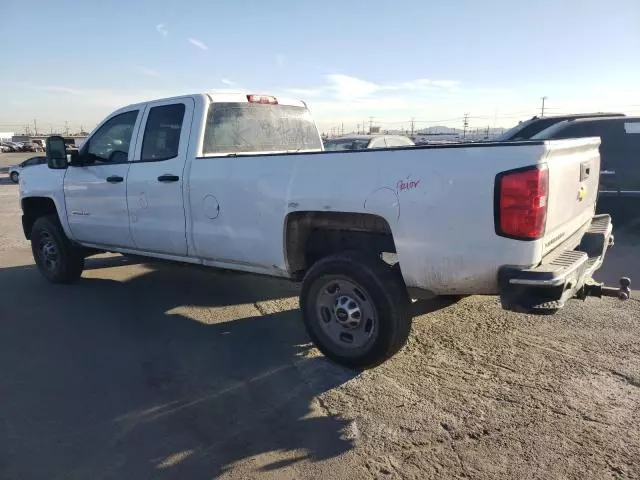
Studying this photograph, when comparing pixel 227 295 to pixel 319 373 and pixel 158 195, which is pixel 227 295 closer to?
pixel 158 195

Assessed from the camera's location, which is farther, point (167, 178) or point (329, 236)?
point (167, 178)

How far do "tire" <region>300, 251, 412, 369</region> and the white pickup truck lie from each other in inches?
0.4

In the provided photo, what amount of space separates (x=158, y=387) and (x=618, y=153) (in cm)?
728

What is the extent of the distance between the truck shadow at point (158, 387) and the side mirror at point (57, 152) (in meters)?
1.59

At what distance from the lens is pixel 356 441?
296cm

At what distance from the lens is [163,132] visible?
5.12 m

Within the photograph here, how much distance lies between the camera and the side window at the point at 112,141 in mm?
5531

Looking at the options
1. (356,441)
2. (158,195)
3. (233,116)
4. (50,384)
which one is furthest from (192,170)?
(356,441)

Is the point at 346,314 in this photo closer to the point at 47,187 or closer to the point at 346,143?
the point at 47,187

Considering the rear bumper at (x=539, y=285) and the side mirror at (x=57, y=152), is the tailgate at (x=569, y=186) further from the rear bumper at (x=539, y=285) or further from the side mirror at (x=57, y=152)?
the side mirror at (x=57, y=152)

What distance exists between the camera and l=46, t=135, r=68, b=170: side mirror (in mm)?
5855

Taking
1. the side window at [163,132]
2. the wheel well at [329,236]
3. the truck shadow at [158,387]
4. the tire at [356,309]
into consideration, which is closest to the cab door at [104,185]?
the side window at [163,132]

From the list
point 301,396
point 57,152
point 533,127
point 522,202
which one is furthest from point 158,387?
point 533,127

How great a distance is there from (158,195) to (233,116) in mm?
1109
